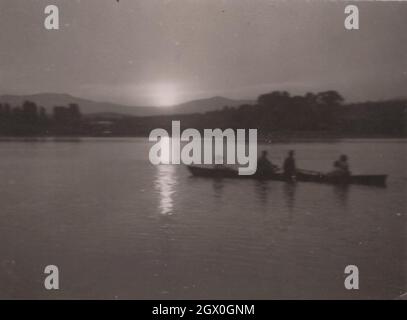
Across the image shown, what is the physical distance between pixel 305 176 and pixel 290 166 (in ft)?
0.35

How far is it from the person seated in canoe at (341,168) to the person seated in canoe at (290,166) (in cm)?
23

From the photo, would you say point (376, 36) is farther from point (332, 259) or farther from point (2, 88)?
point (2, 88)

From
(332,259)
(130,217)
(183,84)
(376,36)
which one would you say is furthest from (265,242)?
(376,36)

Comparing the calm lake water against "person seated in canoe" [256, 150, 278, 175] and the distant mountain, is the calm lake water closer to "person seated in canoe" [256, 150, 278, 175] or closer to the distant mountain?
"person seated in canoe" [256, 150, 278, 175]

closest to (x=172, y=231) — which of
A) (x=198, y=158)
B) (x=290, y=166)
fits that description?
(x=198, y=158)

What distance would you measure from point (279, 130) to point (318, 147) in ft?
0.80

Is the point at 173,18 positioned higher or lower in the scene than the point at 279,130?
higher

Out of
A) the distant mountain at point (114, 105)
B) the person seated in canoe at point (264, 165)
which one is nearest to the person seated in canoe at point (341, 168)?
the person seated in canoe at point (264, 165)

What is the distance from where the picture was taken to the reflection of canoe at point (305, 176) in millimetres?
2410

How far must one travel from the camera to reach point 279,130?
2426 millimetres

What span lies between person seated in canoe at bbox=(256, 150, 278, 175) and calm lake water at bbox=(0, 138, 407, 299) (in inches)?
1.9

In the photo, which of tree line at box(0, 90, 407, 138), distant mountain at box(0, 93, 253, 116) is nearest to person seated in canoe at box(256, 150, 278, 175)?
tree line at box(0, 90, 407, 138)
